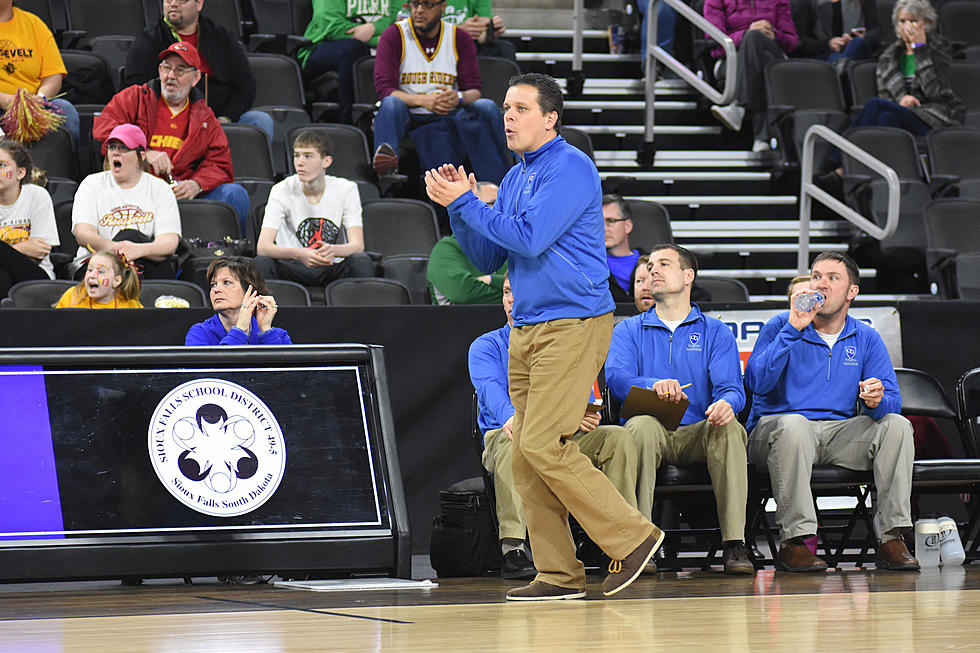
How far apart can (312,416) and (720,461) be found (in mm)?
1702

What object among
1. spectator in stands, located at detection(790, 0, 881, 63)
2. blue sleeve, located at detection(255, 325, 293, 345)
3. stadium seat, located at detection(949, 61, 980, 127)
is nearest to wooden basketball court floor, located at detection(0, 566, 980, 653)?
blue sleeve, located at detection(255, 325, 293, 345)

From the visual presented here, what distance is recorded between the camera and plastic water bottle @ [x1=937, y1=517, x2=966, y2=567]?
6.12m

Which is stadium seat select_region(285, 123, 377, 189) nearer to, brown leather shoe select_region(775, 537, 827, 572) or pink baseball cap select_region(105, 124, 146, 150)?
pink baseball cap select_region(105, 124, 146, 150)

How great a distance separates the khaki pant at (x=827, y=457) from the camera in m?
5.85

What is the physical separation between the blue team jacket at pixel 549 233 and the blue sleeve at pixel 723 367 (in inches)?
53.2

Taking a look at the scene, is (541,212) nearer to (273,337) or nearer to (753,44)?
(273,337)

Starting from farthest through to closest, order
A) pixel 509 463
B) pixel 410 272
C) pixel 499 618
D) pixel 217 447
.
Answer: pixel 410 272 → pixel 509 463 → pixel 217 447 → pixel 499 618

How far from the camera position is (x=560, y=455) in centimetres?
466

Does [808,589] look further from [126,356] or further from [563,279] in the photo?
[126,356]

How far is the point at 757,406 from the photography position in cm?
646

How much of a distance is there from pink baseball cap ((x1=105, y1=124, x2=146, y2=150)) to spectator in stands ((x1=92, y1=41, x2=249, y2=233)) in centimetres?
48

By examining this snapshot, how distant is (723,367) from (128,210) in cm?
357

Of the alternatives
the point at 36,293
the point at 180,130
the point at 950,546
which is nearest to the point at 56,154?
the point at 180,130

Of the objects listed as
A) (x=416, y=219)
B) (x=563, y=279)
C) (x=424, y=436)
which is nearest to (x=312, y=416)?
(x=563, y=279)
